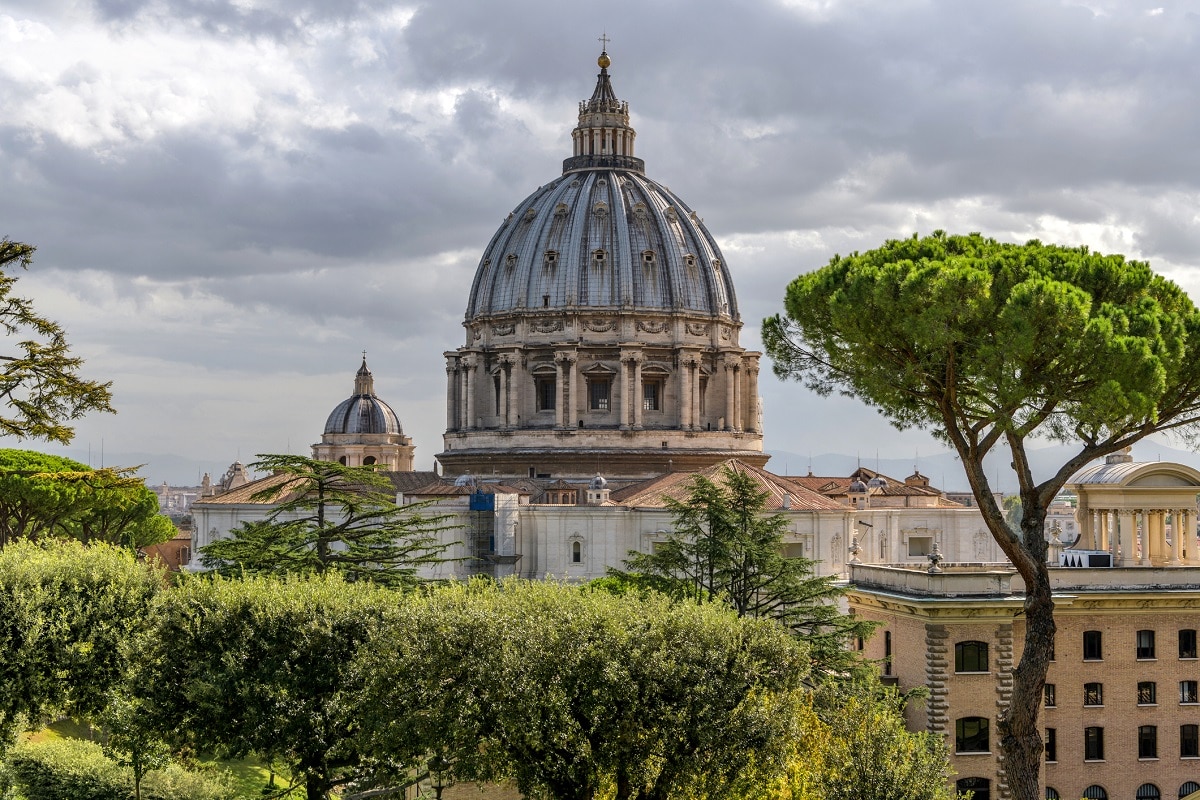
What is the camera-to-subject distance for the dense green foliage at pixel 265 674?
25.5 metres

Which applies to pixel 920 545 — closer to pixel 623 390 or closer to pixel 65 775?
pixel 623 390

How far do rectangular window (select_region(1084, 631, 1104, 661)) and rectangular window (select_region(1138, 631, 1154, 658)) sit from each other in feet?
3.38

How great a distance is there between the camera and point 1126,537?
39312 millimetres

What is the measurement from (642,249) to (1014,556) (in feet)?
166

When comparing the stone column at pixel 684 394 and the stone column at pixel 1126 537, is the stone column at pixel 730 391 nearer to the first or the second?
the stone column at pixel 684 394

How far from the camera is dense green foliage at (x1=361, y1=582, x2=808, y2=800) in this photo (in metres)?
23.0

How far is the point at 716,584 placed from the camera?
34281 mm

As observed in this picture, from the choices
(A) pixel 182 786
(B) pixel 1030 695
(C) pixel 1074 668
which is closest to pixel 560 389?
(C) pixel 1074 668

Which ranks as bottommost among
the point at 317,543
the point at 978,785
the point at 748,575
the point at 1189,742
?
the point at 978,785

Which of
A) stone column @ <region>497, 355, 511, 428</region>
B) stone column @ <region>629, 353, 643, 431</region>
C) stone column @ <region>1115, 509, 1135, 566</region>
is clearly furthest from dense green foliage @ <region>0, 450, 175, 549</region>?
stone column @ <region>1115, 509, 1135, 566</region>

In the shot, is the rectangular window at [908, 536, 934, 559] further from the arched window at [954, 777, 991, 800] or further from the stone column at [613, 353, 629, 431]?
the arched window at [954, 777, 991, 800]

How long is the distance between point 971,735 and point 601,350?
42046 mm

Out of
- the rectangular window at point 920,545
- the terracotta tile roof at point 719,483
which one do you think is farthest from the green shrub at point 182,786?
the rectangular window at point 920,545

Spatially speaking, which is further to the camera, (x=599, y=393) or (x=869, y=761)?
(x=599, y=393)
